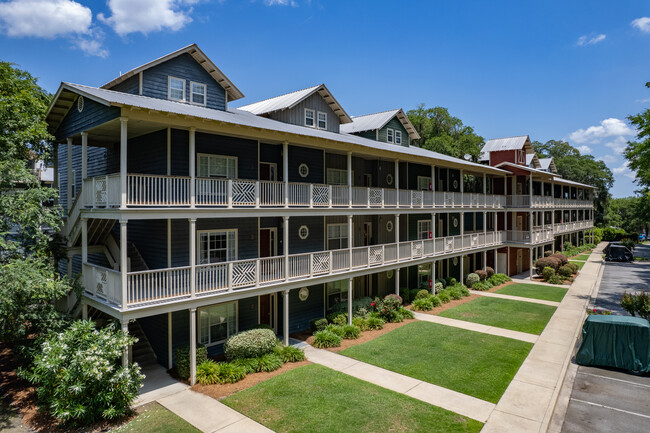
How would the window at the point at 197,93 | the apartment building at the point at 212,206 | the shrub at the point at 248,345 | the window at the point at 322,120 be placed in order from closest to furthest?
A: the apartment building at the point at 212,206, the shrub at the point at 248,345, the window at the point at 197,93, the window at the point at 322,120

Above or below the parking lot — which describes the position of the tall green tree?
above

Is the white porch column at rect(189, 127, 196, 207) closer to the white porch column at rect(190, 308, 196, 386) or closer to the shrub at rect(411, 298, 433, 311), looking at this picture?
the white porch column at rect(190, 308, 196, 386)

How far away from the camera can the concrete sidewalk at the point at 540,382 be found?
10.4 m

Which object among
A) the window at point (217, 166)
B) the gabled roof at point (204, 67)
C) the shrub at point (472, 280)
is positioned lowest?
→ the shrub at point (472, 280)

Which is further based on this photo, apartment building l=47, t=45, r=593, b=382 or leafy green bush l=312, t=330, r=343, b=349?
leafy green bush l=312, t=330, r=343, b=349

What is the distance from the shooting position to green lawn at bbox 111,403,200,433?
10.2 metres

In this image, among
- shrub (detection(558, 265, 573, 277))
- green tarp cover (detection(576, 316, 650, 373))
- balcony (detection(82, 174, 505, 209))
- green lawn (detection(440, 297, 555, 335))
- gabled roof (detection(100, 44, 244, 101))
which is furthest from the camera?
shrub (detection(558, 265, 573, 277))

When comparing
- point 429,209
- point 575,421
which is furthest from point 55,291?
point 429,209

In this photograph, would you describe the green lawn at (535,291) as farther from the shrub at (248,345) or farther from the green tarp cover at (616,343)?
the shrub at (248,345)

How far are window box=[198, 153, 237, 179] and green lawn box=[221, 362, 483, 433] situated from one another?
8.25 meters

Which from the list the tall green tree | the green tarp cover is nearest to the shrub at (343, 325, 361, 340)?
the green tarp cover

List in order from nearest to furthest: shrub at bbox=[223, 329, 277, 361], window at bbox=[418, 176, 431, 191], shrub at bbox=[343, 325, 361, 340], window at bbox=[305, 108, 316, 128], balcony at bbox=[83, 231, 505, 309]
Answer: balcony at bbox=[83, 231, 505, 309] < shrub at bbox=[223, 329, 277, 361] < shrub at bbox=[343, 325, 361, 340] < window at bbox=[305, 108, 316, 128] < window at bbox=[418, 176, 431, 191]

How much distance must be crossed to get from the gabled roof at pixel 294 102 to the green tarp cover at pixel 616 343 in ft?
55.8

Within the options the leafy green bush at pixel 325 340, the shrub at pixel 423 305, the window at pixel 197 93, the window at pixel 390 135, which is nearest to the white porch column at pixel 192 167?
the window at pixel 197 93
